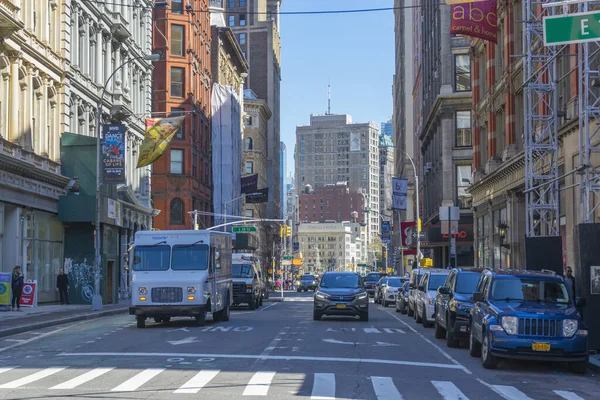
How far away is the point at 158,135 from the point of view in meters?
44.9

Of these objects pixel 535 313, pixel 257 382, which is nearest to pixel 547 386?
pixel 535 313

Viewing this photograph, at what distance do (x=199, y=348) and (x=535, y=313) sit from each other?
7338 mm

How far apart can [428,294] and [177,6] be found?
53508 mm

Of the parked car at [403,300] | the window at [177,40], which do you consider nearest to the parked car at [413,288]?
the parked car at [403,300]

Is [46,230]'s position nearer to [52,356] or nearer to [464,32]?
[464,32]

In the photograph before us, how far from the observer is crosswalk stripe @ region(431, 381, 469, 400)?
13128 mm

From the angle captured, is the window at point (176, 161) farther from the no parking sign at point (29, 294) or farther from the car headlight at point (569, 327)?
the car headlight at point (569, 327)

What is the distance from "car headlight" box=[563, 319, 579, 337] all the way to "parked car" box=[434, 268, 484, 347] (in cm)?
437

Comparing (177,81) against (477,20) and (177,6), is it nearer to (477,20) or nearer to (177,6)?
(177,6)

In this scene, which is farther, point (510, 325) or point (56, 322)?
point (56, 322)

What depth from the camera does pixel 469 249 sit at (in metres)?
67.5

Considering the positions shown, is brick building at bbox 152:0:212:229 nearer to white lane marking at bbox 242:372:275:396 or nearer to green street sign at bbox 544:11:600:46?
green street sign at bbox 544:11:600:46

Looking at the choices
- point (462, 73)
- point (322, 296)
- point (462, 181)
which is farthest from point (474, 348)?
point (462, 73)

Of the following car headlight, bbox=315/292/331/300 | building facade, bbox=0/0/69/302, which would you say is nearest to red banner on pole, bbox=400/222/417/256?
building facade, bbox=0/0/69/302
